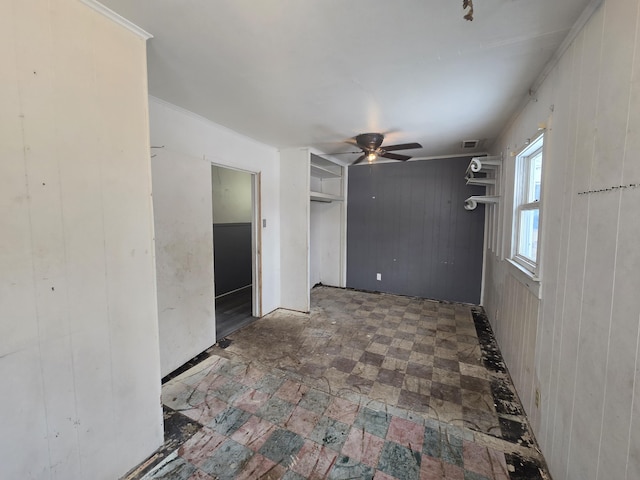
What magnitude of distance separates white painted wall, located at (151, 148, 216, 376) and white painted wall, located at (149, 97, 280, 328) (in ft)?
0.09

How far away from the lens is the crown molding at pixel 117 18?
123 centimetres

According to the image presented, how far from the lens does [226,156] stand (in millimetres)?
2980

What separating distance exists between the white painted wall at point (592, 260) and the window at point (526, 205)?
530 mm

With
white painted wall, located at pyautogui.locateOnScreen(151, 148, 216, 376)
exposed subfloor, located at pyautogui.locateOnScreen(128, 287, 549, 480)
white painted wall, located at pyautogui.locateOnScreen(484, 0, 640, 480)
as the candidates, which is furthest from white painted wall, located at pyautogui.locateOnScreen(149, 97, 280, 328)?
white painted wall, located at pyautogui.locateOnScreen(484, 0, 640, 480)

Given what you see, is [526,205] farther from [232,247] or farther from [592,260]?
[232,247]

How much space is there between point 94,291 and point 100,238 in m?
0.26

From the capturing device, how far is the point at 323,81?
1.89 meters

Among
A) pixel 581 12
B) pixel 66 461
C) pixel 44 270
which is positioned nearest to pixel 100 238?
pixel 44 270

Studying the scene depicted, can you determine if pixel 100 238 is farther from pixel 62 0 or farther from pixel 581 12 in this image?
pixel 581 12

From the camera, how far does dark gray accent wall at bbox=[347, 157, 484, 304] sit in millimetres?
4180

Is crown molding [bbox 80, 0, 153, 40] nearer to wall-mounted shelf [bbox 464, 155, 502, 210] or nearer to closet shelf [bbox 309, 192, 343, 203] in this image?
closet shelf [bbox 309, 192, 343, 203]

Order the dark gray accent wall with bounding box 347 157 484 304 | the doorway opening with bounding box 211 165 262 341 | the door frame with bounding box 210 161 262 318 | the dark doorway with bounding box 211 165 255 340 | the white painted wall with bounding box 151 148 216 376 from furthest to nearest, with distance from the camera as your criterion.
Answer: the dark doorway with bounding box 211 165 255 340 → the dark gray accent wall with bounding box 347 157 484 304 → the doorway opening with bounding box 211 165 262 341 → the door frame with bounding box 210 161 262 318 → the white painted wall with bounding box 151 148 216 376

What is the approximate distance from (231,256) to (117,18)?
3.93m

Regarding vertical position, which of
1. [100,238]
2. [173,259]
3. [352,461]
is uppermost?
[100,238]
